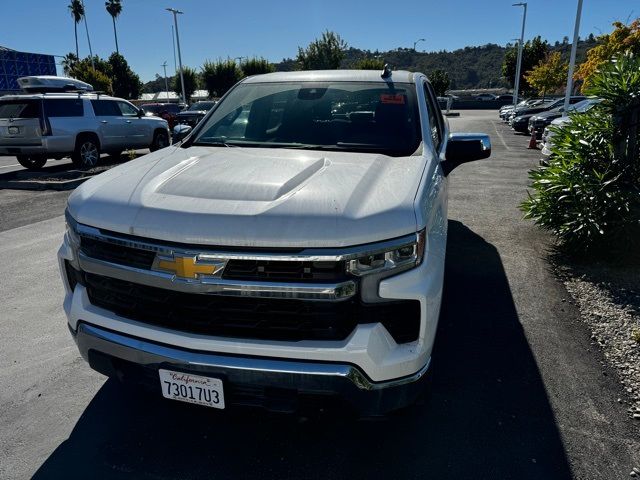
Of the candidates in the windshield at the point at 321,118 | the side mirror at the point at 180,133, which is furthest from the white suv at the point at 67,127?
the windshield at the point at 321,118

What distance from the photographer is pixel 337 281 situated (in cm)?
199

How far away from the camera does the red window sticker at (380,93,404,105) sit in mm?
3514

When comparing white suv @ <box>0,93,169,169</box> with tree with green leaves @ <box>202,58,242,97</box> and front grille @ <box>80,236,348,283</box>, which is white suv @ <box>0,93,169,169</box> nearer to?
front grille @ <box>80,236,348,283</box>

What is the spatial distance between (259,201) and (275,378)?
30.1 inches

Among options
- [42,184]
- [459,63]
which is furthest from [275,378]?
[459,63]

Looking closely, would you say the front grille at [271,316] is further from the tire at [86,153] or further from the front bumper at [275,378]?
the tire at [86,153]

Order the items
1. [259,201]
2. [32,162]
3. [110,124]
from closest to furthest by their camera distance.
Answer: [259,201], [32,162], [110,124]

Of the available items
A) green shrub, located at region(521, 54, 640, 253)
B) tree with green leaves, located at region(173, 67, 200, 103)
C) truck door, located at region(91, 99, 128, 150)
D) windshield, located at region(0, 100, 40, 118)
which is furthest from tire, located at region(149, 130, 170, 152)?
tree with green leaves, located at region(173, 67, 200, 103)

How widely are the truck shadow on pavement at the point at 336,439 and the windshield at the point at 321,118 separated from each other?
1.60m

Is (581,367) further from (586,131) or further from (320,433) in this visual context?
(586,131)

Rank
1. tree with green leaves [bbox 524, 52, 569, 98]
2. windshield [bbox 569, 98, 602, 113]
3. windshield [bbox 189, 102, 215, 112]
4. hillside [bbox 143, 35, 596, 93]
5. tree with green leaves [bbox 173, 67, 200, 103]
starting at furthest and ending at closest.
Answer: hillside [bbox 143, 35, 596, 93], tree with green leaves [bbox 173, 67, 200, 103], tree with green leaves [bbox 524, 52, 569, 98], windshield [bbox 189, 102, 215, 112], windshield [bbox 569, 98, 602, 113]

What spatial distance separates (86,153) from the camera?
1238 centimetres

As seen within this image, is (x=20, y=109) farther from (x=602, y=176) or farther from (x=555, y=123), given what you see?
(x=555, y=123)

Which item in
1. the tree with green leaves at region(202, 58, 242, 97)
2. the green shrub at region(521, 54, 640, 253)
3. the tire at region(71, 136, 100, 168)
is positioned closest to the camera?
the green shrub at region(521, 54, 640, 253)
